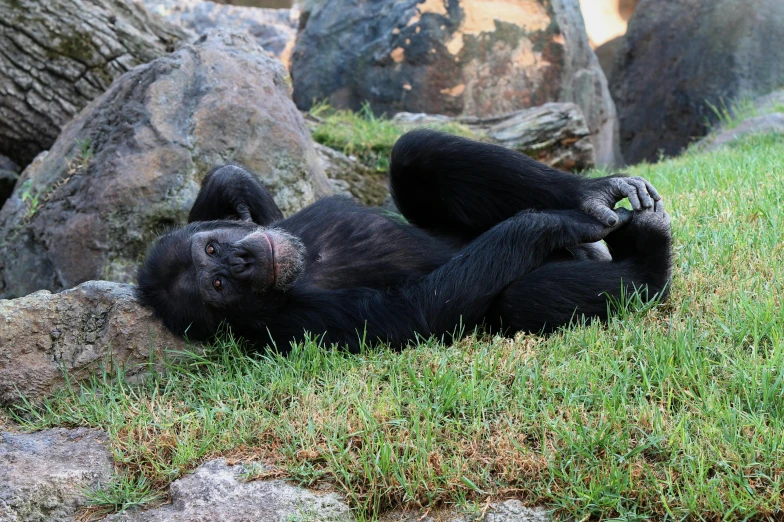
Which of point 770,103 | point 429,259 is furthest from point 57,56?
point 770,103

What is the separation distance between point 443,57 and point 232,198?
6246 millimetres

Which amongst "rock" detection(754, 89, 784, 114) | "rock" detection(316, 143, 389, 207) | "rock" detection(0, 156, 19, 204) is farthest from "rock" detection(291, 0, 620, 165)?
"rock" detection(0, 156, 19, 204)

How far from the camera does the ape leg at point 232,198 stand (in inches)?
212

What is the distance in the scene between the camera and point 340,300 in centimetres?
434

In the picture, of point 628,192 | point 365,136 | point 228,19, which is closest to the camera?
point 628,192

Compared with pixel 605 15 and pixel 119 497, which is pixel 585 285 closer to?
pixel 119 497

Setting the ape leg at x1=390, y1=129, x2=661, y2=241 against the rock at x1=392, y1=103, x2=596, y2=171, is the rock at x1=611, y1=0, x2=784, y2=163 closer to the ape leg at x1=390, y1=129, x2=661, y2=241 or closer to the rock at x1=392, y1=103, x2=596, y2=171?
the rock at x1=392, y1=103, x2=596, y2=171

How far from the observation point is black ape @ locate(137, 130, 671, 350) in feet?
13.8

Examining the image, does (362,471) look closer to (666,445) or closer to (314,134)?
(666,445)

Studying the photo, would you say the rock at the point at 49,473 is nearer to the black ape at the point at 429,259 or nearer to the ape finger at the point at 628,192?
the black ape at the point at 429,259

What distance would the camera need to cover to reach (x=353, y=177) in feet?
27.8

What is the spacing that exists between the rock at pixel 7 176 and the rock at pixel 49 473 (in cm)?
595

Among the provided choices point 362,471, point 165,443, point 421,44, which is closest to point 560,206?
point 362,471

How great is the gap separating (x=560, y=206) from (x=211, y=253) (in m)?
1.88
